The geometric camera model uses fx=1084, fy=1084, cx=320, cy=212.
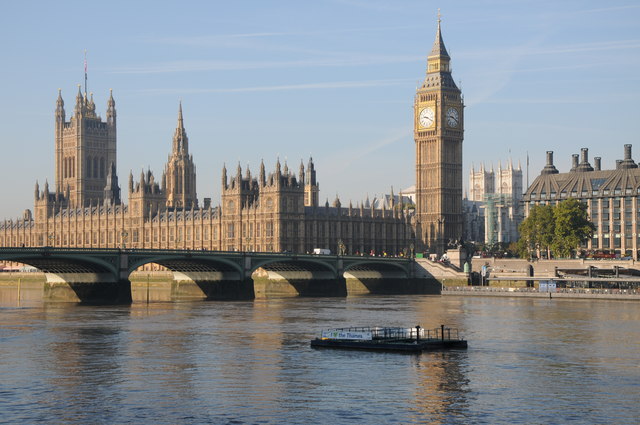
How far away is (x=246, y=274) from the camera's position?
372 ft

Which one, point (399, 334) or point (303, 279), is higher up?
point (303, 279)

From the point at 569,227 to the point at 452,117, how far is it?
140 feet

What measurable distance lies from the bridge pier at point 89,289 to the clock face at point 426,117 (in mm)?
80278

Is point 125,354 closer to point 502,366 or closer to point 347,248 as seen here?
point 502,366

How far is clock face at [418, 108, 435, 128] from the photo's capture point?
17100 centimetres

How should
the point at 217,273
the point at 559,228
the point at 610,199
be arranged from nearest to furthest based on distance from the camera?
the point at 217,273, the point at 559,228, the point at 610,199

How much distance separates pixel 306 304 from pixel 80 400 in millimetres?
59315

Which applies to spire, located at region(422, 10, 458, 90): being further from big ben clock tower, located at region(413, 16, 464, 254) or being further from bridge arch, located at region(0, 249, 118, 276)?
bridge arch, located at region(0, 249, 118, 276)

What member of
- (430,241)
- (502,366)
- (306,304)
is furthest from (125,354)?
(430,241)

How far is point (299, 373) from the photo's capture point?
50.2m

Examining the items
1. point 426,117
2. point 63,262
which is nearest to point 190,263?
point 63,262

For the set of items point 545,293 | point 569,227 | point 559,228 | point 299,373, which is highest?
point 569,227

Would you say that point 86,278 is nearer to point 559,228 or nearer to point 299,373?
point 299,373

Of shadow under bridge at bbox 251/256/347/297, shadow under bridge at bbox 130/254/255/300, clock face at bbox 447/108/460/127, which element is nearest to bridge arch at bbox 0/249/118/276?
shadow under bridge at bbox 130/254/255/300
